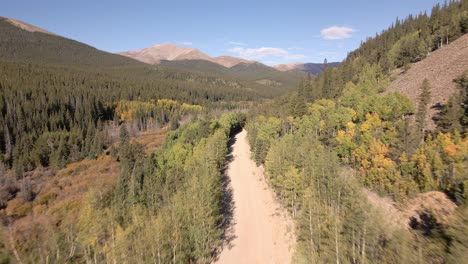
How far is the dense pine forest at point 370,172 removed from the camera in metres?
9.97

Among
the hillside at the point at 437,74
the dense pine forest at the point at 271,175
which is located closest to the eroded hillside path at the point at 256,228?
the dense pine forest at the point at 271,175

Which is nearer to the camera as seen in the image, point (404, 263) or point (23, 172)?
point (404, 263)

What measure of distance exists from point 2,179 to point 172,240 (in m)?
72.3

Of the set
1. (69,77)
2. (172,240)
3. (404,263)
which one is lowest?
(172,240)

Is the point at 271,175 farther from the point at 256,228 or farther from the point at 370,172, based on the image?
the point at 370,172

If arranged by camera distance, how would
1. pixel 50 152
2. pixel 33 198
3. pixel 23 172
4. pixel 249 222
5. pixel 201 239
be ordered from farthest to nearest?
pixel 50 152 → pixel 23 172 → pixel 33 198 → pixel 249 222 → pixel 201 239

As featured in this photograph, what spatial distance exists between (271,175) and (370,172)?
15520mm

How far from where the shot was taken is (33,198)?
195 ft

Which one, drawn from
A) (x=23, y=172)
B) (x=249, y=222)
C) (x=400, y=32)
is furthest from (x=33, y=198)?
(x=400, y=32)

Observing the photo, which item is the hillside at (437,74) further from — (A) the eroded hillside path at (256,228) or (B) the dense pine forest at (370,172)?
(A) the eroded hillside path at (256,228)

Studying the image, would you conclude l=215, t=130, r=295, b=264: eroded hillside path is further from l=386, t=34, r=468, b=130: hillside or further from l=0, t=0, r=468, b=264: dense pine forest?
l=386, t=34, r=468, b=130: hillside

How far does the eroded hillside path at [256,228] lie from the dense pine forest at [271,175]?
73.9 inches

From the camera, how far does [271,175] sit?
47.6 metres

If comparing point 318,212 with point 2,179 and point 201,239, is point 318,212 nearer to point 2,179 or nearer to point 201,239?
point 201,239
